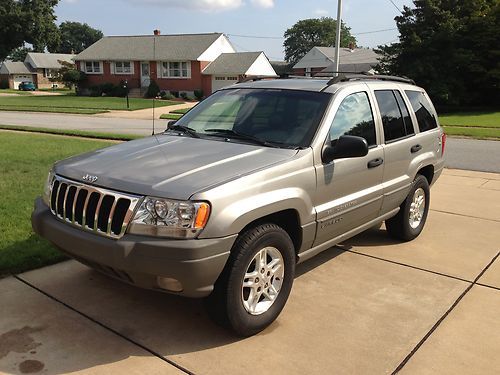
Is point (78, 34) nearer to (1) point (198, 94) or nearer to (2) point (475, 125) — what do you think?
(1) point (198, 94)

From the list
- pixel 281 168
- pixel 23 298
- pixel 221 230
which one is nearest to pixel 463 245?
pixel 281 168

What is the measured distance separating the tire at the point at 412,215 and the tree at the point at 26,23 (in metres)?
84.3

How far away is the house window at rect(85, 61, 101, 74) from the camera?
5284 centimetres

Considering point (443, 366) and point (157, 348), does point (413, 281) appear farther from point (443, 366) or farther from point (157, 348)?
point (157, 348)

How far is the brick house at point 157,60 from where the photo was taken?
156 feet

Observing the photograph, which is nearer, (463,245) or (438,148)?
(463,245)

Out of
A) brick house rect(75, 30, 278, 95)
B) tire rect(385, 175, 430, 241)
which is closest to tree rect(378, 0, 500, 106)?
brick house rect(75, 30, 278, 95)

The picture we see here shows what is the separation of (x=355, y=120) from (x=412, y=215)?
1.77 meters

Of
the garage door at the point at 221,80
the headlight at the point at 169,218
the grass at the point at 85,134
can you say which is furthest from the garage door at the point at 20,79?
the headlight at the point at 169,218

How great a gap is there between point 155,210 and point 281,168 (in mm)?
1018

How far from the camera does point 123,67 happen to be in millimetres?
51250

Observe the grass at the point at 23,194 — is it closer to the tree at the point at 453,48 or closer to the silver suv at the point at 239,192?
the silver suv at the point at 239,192

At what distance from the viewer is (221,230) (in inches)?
124

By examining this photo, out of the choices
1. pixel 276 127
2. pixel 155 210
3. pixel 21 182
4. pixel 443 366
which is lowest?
pixel 443 366
